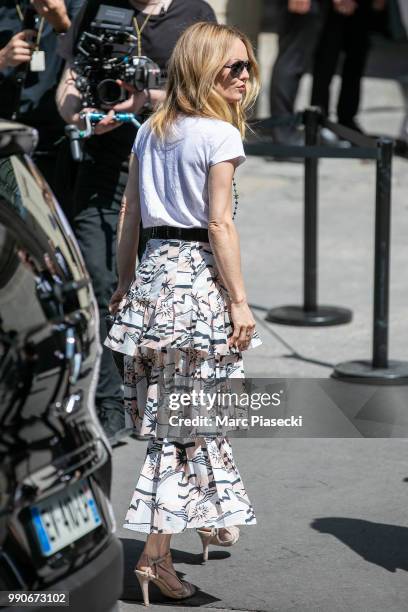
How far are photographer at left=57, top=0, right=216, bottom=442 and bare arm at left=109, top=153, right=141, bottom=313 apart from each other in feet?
3.69

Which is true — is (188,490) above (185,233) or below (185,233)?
below

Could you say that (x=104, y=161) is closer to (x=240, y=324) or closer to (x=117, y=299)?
(x=117, y=299)

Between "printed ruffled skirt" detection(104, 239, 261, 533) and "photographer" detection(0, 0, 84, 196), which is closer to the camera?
"printed ruffled skirt" detection(104, 239, 261, 533)

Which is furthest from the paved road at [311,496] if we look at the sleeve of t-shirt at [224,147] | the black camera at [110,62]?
the black camera at [110,62]

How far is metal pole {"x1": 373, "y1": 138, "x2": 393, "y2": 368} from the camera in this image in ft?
20.9

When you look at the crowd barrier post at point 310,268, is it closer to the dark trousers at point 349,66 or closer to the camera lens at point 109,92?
the camera lens at point 109,92

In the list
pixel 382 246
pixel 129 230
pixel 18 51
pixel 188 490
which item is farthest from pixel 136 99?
pixel 188 490

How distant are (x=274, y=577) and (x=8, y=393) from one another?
174 cm

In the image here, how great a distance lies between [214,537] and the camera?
4605 mm

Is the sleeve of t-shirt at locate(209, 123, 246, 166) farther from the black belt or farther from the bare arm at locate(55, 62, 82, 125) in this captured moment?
the bare arm at locate(55, 62, 82, 125)

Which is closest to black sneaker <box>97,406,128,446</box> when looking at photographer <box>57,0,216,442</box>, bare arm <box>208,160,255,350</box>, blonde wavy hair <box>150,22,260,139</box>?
photographer <box>57,0,216,442</box>

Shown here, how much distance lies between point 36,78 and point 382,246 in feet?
5.97

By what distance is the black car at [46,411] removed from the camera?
303 centimetres

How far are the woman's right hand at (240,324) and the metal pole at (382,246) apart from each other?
7.36ft
